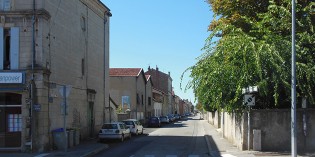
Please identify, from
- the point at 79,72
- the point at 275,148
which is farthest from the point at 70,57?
the point at 275,148

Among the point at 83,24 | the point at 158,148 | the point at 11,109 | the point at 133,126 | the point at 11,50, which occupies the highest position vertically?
the point at 83,24

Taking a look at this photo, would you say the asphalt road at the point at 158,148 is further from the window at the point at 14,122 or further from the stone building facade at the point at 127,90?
the stone building facade at the point at 127,90

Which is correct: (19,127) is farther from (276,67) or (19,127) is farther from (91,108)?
(276,67)

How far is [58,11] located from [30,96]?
6087 millimetres

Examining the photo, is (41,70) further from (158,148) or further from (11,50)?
(158,148)

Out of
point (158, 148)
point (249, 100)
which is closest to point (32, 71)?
point (158, 148)

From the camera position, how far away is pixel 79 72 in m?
30.5

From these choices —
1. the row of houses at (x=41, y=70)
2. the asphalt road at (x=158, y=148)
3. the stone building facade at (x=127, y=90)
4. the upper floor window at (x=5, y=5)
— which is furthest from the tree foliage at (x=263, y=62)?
the stone building facade at (x=127, y=90)

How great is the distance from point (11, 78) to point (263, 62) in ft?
41.2

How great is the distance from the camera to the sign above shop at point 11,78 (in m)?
22.3

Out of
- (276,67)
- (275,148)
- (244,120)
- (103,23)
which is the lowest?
(275,148)

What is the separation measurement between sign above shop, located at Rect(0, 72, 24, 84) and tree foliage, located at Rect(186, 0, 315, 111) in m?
9.26

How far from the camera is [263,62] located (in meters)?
20.9

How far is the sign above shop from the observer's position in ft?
73.1
